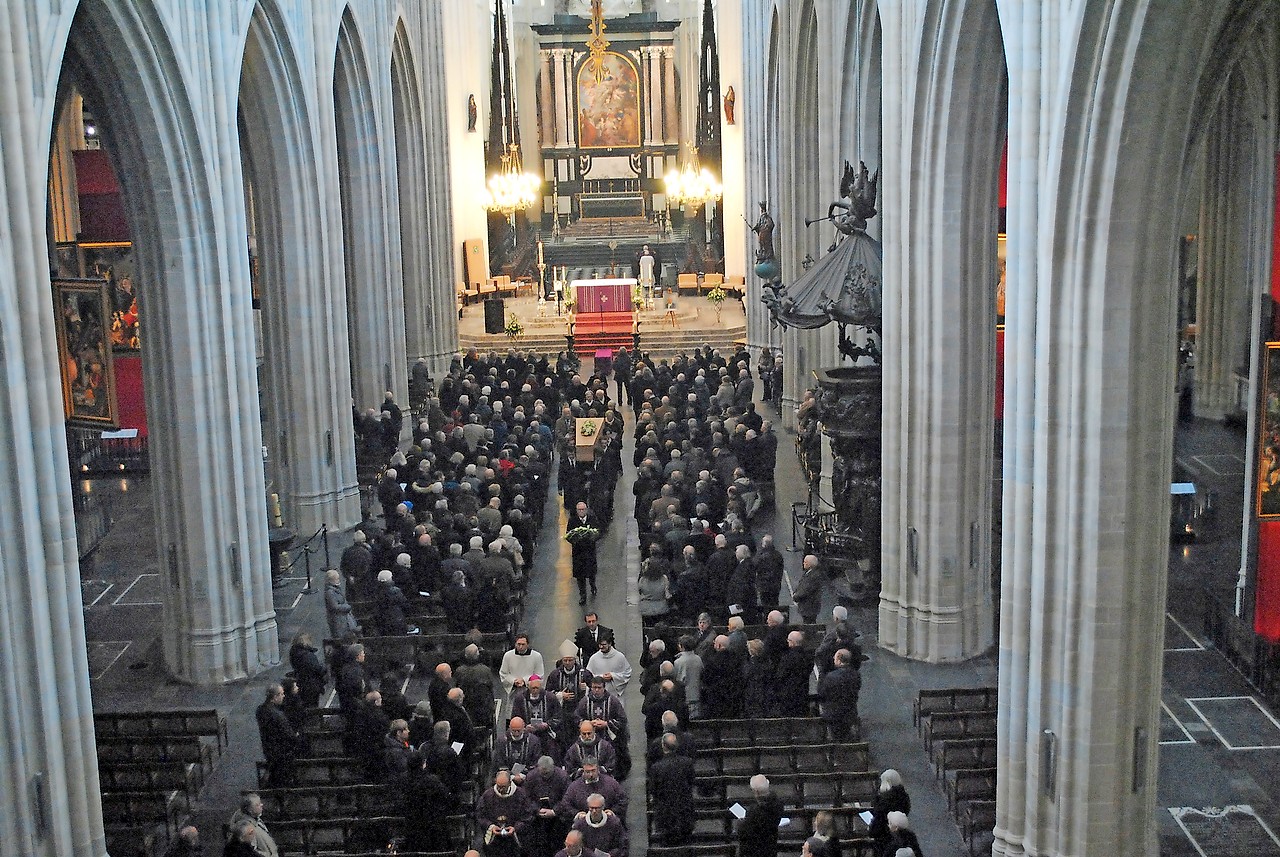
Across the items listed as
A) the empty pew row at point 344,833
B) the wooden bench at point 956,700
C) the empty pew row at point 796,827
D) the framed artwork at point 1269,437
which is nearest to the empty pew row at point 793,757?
the empty pew row at point 796,827

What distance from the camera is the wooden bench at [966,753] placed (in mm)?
15266

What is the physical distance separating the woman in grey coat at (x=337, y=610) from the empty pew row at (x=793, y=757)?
5373mm

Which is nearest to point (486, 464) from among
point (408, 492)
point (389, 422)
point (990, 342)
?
point (408, 492)

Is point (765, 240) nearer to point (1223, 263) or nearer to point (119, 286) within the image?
point (1223, 263)

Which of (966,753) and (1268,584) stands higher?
(1268,584)

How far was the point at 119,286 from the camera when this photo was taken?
94.6 feet

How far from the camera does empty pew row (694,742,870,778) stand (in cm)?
1491

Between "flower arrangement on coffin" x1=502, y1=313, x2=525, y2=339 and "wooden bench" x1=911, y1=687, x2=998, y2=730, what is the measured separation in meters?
28.4

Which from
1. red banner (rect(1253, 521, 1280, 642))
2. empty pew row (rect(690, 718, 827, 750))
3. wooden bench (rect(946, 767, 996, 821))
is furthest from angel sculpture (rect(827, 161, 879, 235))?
wooden bench (rect(946, 767, 996, 821))

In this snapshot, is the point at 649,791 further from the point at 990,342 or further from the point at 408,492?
the point at 408,492

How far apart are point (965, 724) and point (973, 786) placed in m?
1.04

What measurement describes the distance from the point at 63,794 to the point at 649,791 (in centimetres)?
537

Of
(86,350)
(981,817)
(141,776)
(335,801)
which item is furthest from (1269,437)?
(86,350)

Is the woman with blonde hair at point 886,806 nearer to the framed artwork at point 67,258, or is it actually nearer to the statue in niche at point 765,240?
the statue in niche at point 765,240
